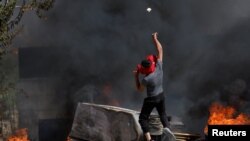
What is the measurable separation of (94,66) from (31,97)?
92.1 inches

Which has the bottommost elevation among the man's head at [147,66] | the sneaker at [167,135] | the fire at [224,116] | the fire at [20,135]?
the fire at [20,135]

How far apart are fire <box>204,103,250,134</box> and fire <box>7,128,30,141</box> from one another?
584 centimetres

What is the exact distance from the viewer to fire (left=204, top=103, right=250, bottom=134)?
1235cm

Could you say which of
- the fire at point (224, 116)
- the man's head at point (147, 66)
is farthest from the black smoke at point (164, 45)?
the man's head at point (147, 66)

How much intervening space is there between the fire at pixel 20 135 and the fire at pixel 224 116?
19.2ft

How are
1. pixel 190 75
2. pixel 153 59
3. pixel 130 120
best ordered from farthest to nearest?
pixel 190 75 < pixel 130 120 < pixel 153 59

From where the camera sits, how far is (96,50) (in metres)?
14.7

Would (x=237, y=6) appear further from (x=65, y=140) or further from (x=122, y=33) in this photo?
(x=65, y=140)

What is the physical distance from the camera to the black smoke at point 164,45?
13.8 meters

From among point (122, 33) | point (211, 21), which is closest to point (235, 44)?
point (211, 21)

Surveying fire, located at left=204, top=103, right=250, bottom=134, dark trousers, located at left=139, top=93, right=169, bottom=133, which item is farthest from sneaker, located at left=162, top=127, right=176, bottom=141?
fire, located at left=204, top=103, right=250, bottom=134

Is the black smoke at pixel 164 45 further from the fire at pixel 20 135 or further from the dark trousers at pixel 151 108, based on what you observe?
the dark trousers at pixel 151 108

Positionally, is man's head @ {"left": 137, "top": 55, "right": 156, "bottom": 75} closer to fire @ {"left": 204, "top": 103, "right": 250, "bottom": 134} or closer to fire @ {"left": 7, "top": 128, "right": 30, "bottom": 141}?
fire @ {"left": 204, "top": 103, "right": 250, "bottom": 134}

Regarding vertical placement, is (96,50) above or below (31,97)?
above
